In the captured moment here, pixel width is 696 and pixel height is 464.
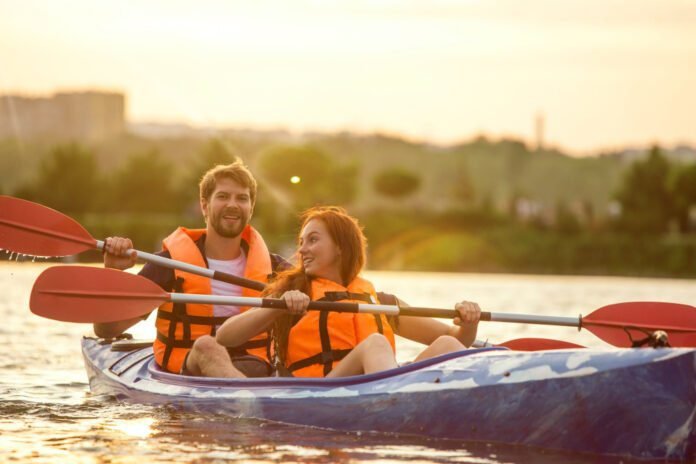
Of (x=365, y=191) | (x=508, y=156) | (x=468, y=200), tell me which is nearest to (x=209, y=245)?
(x=468, y=200)

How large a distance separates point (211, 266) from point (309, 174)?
171ft

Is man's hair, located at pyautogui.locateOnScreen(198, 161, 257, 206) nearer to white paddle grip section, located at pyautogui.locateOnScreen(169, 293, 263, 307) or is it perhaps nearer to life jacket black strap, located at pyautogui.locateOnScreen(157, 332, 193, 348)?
white paddle grip section, located at pyautogui.locateOnScreen(169, 293, 263, 307)

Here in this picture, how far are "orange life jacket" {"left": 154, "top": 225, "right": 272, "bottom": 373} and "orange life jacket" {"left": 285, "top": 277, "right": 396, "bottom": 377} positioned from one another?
1.91ft

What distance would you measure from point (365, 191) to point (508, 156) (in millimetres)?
16059

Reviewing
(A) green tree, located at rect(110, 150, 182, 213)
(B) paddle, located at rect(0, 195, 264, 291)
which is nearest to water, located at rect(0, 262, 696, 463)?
(B) paddle, located at rect(0, 195, 264, 291)

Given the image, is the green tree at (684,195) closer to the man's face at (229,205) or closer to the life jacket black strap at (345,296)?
the man's face at (229,205)

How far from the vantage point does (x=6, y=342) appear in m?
11.9

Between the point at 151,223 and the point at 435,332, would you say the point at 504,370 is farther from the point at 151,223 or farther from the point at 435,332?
the point at 151,223

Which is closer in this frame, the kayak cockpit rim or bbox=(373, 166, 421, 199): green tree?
the kayak cockpit rim

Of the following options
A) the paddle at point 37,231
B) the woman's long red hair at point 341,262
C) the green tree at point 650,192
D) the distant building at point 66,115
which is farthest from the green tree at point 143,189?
the distant building at point 66,115

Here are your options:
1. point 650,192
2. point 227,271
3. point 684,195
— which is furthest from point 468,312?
point 650,192

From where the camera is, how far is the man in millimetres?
6840

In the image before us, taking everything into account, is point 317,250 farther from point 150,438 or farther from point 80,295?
point 80,295

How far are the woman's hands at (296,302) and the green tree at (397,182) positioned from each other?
65357 mm
